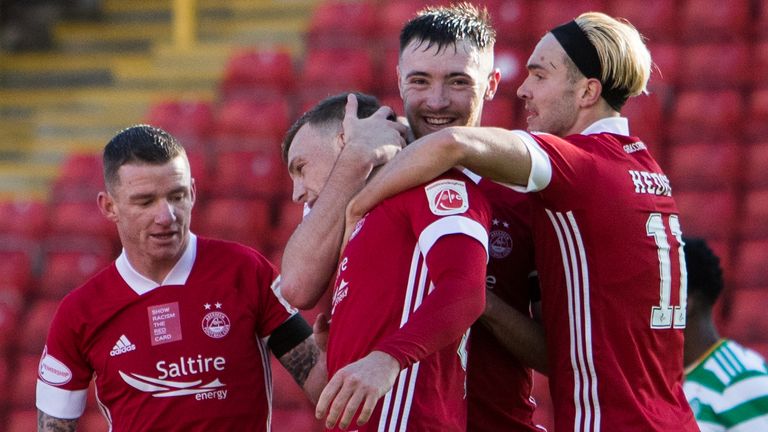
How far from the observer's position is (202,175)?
32.8 ft

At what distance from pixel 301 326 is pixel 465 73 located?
3.67 feet

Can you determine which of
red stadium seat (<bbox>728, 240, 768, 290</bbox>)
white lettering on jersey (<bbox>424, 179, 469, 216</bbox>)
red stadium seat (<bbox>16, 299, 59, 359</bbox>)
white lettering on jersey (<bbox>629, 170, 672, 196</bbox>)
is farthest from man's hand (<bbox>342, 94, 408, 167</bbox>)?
red stadium seat (<bbox>16, 299, 59, 359</bbox>)

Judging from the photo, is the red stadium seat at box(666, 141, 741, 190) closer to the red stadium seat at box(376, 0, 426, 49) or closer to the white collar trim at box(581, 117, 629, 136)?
the red stadium seat at box(376, 0, 426, 49)

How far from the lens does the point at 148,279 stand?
428 cm

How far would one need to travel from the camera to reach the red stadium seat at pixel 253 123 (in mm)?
10156

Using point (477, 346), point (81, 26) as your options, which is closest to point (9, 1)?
point (81, 26)

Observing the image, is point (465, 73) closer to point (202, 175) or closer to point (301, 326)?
point (301, 326)

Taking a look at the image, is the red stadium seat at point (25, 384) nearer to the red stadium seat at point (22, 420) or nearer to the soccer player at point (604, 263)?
the red stadium seat at point (22, 420)

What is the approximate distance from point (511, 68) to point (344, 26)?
6.21 ft

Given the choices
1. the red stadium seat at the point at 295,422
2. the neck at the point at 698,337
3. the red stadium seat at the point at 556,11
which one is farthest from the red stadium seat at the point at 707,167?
the neck at the point at 698,337

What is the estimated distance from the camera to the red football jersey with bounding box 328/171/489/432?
319 centimetres

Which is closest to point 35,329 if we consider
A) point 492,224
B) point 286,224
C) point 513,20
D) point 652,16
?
point 286,224

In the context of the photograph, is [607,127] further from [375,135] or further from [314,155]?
[314,155]

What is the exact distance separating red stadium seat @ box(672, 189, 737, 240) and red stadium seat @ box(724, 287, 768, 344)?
0.52 meters
